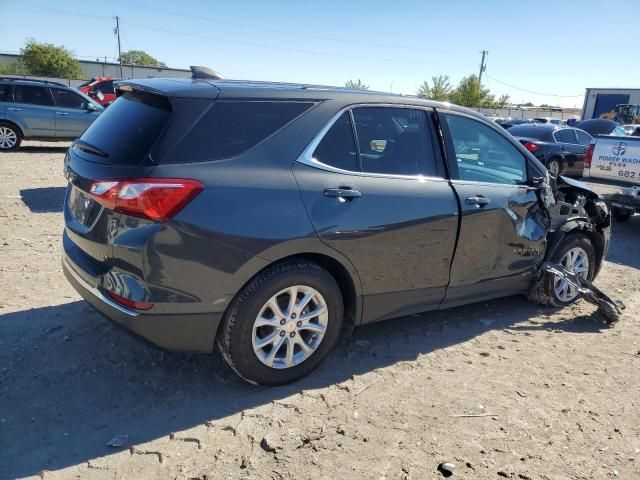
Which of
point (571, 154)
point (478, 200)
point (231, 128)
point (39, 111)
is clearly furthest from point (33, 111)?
point (571, 154)

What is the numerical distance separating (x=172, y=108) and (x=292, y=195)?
32.3 inches

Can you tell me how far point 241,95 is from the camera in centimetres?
307

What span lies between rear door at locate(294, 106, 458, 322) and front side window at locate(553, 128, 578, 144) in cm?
1178

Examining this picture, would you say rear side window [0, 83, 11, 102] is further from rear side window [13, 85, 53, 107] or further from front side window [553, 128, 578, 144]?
front side window [553, 128, 578, 144]

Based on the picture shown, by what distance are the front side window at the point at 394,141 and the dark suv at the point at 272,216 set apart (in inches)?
0.4

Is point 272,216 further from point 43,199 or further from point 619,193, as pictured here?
point 619,193

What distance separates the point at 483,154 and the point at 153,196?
275 cm

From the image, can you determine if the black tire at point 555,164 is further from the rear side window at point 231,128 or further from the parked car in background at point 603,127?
the rear side window at point 231,128

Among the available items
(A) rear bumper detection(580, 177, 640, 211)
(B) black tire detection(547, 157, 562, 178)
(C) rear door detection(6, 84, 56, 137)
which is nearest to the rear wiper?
(A) rear bumper detection(580, 177, 640, 211)

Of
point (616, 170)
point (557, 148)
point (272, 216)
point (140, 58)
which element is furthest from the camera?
point (140, 58)

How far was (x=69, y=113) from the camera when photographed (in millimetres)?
13484

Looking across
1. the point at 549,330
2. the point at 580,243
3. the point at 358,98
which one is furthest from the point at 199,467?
the point at 580,243

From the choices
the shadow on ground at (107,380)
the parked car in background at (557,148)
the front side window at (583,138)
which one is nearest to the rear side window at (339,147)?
the shadow on ground at (107,380)

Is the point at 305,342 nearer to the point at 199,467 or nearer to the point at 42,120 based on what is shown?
the point at 199,467
